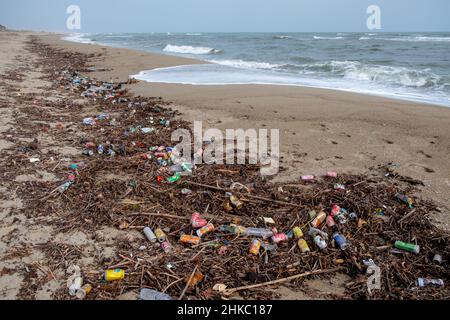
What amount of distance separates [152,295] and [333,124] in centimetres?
503

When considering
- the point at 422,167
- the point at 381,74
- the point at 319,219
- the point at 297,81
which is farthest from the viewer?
the point at 381,74

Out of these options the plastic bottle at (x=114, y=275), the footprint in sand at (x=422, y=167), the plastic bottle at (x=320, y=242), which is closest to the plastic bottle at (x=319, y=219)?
the plastic bottle at (x=320, y=242)

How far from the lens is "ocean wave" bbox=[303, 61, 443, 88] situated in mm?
11109

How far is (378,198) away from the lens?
358 cm

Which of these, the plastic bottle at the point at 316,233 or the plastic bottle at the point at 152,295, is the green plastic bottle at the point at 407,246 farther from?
the plastic bottle at the point at 152,295

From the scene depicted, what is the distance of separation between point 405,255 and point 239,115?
181 inches

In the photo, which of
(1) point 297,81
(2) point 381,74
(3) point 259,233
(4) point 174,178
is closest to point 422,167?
(3) point 259,233

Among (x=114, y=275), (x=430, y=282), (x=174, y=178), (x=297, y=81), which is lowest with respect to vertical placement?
(x=430, y=282)

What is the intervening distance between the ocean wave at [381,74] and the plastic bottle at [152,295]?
1161 centimetres

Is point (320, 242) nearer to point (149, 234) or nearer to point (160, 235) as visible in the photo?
point (160, 235)

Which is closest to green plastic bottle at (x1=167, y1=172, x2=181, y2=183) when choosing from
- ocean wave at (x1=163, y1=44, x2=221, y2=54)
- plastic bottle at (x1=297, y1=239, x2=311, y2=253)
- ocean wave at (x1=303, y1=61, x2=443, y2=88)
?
plastic bottle at (x1=297, y1=239, x2=311, y2=253)

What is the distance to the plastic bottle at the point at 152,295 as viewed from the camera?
227 cm

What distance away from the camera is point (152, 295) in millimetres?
2295

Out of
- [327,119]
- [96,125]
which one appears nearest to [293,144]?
[327,119]
